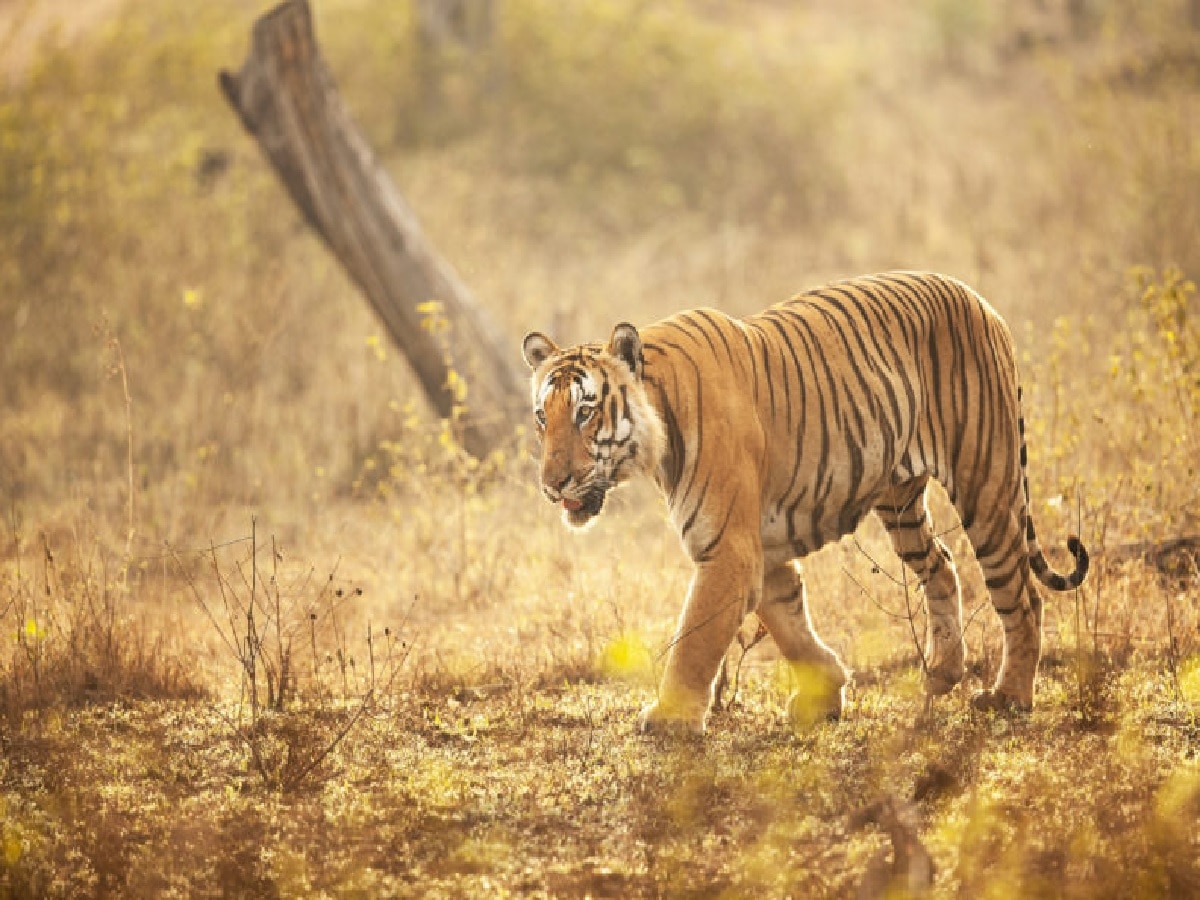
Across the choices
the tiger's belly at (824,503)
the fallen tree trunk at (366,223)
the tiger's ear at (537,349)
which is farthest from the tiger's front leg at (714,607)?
the fallen tree trunk at (366,223)

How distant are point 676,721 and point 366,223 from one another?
15.2 ft

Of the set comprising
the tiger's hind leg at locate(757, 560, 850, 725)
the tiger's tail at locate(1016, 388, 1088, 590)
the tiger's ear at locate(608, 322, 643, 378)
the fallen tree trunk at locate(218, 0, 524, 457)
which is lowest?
the tiger's hind leg at locate(757, 560, 850, 725)

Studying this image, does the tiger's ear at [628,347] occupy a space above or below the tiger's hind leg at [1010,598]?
above

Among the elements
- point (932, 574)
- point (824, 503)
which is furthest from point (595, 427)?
point (932, 574)

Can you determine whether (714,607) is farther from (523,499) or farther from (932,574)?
(523,499)

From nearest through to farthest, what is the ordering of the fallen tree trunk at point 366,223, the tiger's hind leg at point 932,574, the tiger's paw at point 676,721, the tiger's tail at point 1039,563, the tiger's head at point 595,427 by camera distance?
the tiger's head at point 595,427
the tiger's paw at point 676,721
the tiger's tail at point 1039,563
the tiger's hind leg at point 932,574
the fallen tree trunk at point 366,223

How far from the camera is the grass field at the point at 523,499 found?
13.7 ft

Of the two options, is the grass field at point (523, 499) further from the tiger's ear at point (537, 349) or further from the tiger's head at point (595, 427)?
the tiger's ear at point (537, 349)

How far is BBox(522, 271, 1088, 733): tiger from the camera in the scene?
4.53m

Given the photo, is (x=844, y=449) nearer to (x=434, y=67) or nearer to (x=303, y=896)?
(x=303, y=896)

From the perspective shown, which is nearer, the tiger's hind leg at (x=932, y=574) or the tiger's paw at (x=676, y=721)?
the tiger's paw at (x=676, y=721)

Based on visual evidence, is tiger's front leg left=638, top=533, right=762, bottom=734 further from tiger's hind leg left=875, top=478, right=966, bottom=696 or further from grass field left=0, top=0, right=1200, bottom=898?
tiger's hind leg left=875, top=478, right=966, bottom=696

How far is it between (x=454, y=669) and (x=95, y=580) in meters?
1.35

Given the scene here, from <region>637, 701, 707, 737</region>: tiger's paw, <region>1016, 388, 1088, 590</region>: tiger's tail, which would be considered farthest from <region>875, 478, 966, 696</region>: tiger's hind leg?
<region>637, 701, 707, 737</region>: tiger's paw
